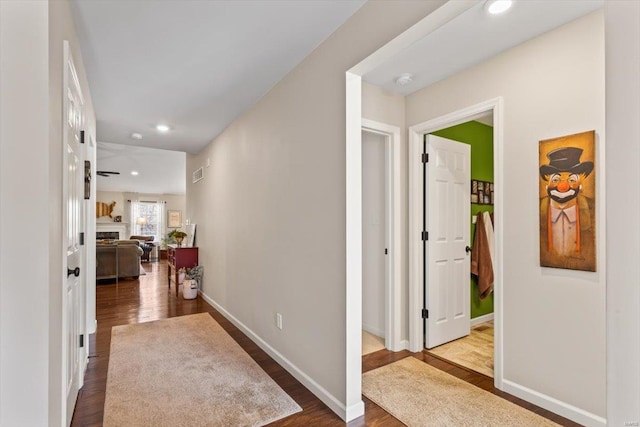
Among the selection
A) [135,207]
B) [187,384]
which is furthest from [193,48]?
[135,207]

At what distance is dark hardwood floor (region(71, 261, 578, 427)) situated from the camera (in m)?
1.97

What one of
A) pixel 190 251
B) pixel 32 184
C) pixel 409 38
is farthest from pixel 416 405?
pixel 190 251

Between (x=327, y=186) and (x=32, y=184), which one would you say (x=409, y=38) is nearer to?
(x=327, y=186)

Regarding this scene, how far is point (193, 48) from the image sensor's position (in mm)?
2271

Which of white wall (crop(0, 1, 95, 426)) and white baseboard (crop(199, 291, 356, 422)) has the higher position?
white wall (crop(0, 1, 95, 426))

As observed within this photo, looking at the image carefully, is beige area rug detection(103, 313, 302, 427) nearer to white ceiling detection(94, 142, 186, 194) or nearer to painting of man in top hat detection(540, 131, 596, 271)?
painting of man in top hat detection(540, 131, 596, 271)

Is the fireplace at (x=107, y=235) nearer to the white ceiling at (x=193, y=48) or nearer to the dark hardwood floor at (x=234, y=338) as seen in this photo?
the dark hardwood floor at (x=234, y=338)

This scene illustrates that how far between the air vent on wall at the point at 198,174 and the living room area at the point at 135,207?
83 centimetres

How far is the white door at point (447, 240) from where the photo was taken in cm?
305

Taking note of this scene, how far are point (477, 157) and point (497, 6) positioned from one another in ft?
7.18

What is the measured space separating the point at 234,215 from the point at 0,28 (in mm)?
2735

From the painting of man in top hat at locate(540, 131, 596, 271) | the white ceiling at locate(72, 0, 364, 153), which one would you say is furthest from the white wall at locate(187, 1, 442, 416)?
the painting of man in top hat at locate(540, 131, 596, 271)

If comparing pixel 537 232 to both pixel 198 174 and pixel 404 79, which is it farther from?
pixel 198 174

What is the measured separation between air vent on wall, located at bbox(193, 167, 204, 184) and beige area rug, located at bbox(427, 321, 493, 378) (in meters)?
4.15
